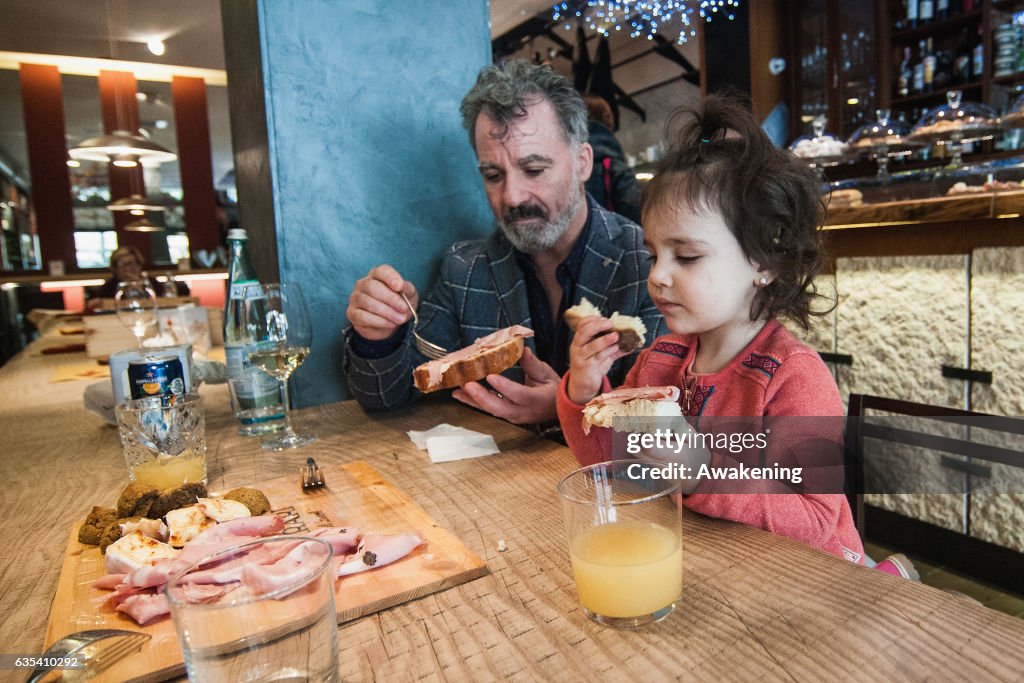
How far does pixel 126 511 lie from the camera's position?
0.86 m

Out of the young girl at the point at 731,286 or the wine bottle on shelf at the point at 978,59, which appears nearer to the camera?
the young girl at the point at 731,286

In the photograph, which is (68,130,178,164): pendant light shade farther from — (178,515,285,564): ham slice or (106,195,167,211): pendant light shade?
(178,515,285,564): ham slice

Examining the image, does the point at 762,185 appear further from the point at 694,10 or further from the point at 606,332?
the point at 694,10

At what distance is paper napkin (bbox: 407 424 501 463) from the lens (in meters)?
1.12

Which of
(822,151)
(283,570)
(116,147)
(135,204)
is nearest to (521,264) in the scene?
(283,570)

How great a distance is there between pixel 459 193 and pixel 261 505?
1276mm

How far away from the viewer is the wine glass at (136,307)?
2209 millimetres

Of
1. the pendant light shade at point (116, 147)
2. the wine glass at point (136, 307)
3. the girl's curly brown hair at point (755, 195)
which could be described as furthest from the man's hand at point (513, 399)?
the pendant light shade at point (116, 147)

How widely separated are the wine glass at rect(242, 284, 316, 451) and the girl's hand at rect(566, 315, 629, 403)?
61cm

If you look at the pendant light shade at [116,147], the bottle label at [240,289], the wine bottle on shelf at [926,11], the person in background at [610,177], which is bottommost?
the bottle label at [240,289]

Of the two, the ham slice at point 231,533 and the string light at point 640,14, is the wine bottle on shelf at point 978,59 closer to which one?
the string light at point 640,14

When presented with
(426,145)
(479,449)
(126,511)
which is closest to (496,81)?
(426,145)

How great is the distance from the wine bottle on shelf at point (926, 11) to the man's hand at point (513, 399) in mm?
5014

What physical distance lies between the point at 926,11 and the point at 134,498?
18.9 feet
